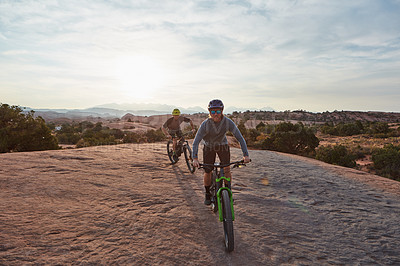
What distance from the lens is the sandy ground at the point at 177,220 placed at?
3109 mm

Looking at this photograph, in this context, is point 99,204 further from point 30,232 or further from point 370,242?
point 370,242

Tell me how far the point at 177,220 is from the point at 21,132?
505 inches

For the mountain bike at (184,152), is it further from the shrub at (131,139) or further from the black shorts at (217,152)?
the shrub at (131,139)

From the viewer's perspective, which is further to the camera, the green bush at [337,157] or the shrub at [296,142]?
the shrub at [296,142]

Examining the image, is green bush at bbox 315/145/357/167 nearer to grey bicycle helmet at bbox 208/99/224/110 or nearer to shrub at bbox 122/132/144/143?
grey bicycle helmet at bbox 208/99/224/110

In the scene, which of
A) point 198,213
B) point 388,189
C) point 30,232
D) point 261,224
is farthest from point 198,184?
point 388,189

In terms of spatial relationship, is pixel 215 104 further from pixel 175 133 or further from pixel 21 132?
pixel 21 132

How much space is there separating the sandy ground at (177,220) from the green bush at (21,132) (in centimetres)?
571

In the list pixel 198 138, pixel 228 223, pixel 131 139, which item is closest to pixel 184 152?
Answer: pixel 198 138

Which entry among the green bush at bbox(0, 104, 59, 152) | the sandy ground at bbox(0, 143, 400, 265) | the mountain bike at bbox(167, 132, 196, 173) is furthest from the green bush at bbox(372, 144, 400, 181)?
the green bush at bbox(0, 104, 59, 152)

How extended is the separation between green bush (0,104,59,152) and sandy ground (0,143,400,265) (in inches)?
225

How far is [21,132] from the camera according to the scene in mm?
12344

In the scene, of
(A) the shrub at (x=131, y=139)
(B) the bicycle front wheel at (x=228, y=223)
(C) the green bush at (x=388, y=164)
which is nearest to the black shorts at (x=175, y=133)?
(B) the bicycle front wheel at (x=228, y=223)

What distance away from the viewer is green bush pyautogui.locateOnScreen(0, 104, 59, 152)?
12.0m
